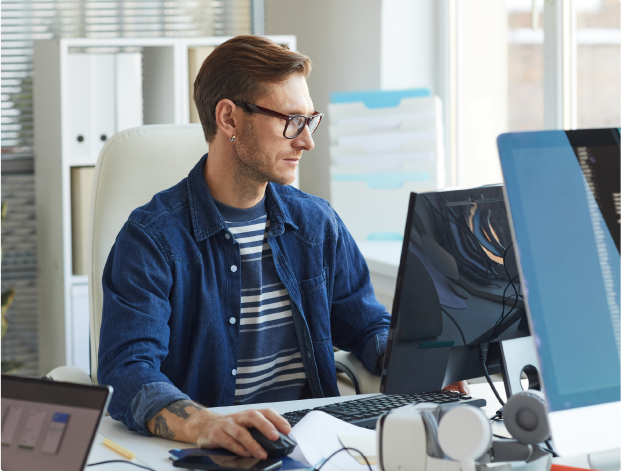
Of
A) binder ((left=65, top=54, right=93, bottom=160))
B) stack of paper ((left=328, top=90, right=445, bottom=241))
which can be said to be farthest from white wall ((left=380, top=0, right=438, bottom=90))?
binder ((left=65, top=54, right=93, bottom=160))

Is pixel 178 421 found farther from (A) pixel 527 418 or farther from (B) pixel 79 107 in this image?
(B) pixel 79 107

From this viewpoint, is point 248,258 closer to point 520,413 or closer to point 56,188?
point 520,413

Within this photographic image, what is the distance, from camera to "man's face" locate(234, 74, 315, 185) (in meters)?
1.39

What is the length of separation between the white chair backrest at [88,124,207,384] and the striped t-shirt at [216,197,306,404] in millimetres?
217

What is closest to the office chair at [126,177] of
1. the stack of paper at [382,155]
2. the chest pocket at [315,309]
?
the chest pocket at [315,309]

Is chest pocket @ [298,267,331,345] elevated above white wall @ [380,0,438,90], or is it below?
below

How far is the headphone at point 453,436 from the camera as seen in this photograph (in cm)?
75

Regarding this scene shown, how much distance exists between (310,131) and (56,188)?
1.63m

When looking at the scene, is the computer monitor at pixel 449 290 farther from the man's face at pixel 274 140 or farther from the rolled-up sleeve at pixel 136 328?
the man's face at pixel 274 140

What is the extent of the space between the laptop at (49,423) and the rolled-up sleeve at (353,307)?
29.8 inches

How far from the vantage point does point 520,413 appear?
820mm

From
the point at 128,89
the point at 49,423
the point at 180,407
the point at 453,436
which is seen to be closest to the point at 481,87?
the point at 128,89

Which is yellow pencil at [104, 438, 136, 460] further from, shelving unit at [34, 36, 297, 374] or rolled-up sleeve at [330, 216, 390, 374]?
shelving unit at [34, 36, 297, 374]

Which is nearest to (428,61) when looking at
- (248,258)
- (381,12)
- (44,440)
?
(381,12)
